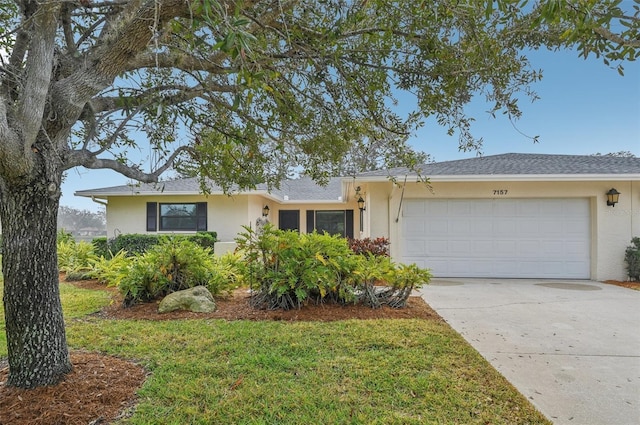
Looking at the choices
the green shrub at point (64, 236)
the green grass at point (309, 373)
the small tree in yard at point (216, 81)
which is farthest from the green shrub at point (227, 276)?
the green shrub at point (64, 236)

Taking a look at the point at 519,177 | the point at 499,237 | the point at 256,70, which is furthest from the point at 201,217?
the point at 256,70

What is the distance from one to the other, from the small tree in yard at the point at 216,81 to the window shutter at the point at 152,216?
29.5 ft

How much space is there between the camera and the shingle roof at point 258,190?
12.7 meters

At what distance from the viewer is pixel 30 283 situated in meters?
2.68

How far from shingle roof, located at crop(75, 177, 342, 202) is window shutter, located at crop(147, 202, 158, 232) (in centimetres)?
59

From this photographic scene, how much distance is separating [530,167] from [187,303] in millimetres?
9268

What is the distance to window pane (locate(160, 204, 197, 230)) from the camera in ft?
44.2

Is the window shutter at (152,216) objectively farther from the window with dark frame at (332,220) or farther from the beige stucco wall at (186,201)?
the window with dark frame at (332,220)

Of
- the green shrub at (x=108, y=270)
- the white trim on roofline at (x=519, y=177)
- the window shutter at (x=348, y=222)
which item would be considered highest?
the white trim on roofline at (x=519, y=177)

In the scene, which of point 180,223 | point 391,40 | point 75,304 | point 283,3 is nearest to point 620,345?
point 391,40

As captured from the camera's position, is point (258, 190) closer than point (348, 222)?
Yes

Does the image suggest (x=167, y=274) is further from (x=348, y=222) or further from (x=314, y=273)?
(x=348, y=222)

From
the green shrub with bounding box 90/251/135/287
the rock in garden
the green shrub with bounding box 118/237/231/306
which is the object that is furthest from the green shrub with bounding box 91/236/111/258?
the rock in garden

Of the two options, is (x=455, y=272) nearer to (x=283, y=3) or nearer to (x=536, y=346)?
(x=536, y=346)
